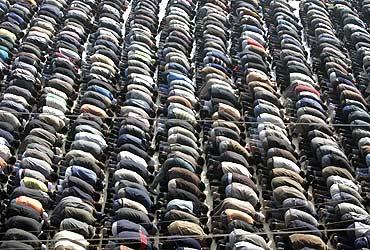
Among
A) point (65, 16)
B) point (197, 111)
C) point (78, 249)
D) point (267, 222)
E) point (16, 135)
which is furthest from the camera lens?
point (65, 16)

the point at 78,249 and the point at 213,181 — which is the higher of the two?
the point at 213,181

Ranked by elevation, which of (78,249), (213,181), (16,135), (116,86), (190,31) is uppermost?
(190,31)

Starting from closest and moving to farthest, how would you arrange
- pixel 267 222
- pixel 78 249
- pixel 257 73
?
1. pixel 78 249
2. pixel 267 222
3. pixel 257 73

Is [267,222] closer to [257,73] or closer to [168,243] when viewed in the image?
[168,243]

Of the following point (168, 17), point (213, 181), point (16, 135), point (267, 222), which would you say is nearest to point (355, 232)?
point (267, 222)

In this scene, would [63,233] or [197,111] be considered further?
[197,111]

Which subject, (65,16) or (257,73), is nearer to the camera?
(257,73)

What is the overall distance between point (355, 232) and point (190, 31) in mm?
7092

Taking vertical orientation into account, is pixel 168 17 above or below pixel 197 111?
above

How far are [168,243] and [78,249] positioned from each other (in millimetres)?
1442

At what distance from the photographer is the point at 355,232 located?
36.1 ft

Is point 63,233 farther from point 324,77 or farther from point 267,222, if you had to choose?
point 324,77

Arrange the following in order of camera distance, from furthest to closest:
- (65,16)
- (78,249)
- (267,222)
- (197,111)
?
(65,16) → (197,111) → (267,222) → (78,249)

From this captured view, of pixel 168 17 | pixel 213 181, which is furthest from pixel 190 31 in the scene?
pixel 213 181
